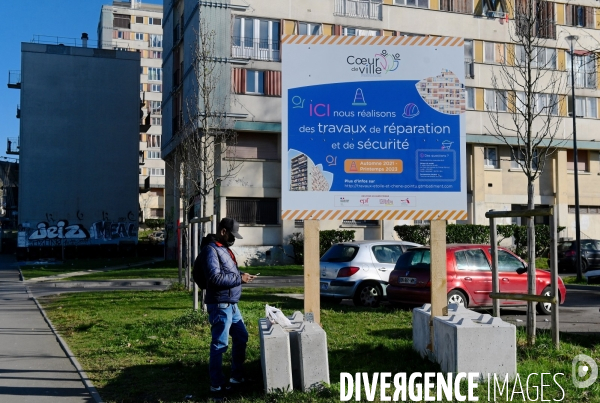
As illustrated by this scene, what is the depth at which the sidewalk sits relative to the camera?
7.36 meters

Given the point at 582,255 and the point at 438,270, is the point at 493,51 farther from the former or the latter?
the point at 438,270

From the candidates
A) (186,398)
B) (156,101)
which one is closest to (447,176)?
(186,398)

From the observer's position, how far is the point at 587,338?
30.0 ft

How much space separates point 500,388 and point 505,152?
34393 mm

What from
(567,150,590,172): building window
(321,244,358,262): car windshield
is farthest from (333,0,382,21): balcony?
(321,244,358,262): car windshield

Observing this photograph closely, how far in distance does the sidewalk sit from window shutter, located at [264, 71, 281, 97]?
2127cm

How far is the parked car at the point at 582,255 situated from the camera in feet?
96.7

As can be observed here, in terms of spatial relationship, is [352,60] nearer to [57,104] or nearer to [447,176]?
[447,176]

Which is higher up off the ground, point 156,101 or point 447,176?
point 156,101

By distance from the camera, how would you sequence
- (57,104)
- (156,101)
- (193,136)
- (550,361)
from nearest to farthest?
(550,361) → (193,136) → (57,104) → (156,101)

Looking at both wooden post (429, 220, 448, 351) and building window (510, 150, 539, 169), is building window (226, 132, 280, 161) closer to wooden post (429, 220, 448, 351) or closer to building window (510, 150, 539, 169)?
building window (510, 150, 539, 169)

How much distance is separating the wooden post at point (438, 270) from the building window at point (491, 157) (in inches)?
1243

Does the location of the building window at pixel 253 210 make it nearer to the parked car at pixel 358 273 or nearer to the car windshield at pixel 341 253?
the car windshield at pixel 341 253

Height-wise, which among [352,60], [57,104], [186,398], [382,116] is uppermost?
[57,104]
